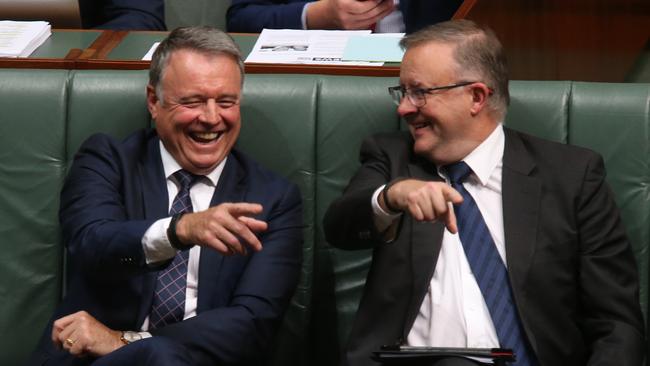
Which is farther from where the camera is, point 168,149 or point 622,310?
point 168,149

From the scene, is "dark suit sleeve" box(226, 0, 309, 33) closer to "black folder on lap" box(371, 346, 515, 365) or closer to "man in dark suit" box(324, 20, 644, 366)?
"man in dark suit" box(324, 20, 644, 366)

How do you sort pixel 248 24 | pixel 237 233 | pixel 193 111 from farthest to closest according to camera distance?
pixel 248 24
pixel 193 111
pixel 237 233

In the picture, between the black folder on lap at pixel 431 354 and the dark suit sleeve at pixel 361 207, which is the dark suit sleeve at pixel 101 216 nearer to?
the dark suit sleeve at pixel 361 207

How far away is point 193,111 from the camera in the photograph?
268cm

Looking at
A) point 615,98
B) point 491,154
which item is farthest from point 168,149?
point 615,98

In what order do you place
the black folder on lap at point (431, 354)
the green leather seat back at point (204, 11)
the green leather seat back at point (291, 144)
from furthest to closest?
the green leather seat back at point (204, 11) → the green leather seat back at point (291, 144) → the black folder on lap at point (431, 354)

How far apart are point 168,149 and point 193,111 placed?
0.12 metres

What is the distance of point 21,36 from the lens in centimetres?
316

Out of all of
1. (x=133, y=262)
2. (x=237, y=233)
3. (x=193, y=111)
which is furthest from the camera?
(x=193, y=111)

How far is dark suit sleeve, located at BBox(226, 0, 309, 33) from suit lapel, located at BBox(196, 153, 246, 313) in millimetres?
860

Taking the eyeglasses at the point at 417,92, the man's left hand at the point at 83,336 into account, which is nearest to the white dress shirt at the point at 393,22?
the eyeglasses at the point at 417,92

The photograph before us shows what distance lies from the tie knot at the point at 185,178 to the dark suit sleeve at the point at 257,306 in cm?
16

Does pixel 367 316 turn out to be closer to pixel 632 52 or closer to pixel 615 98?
pixel 615 98

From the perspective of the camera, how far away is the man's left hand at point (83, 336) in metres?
2.48
